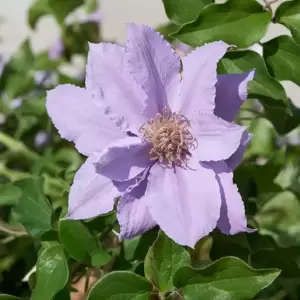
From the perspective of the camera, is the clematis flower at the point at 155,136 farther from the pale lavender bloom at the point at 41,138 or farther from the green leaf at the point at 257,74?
the pale lavender bloom at the point at 41,138

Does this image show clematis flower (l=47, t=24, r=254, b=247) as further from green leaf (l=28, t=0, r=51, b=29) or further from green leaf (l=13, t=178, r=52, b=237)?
green leaf (l=28, t=0, r=51, b=29)

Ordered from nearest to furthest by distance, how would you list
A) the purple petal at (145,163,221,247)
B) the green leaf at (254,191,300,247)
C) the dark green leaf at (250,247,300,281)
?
the purple petal at (145,163,221,247)
the dark green leaf at (250,247,300,281)
the green leaf at (254,191,300,247)

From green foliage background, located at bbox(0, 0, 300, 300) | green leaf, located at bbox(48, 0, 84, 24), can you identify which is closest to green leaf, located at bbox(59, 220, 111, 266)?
green foliage background, located at bbox(0, 0, 300, 300)

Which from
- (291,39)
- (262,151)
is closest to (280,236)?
(262,151)

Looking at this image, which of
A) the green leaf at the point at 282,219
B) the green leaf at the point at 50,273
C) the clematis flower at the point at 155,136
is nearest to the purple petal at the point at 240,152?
the clematis flower at the point at 155,136

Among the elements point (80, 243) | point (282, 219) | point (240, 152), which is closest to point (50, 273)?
point (80, 243)

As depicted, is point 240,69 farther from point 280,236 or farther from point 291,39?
point 280,236
